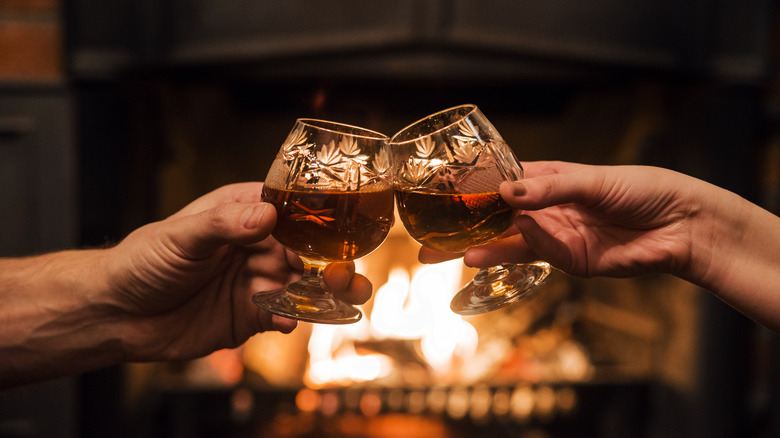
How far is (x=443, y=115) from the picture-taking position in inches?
38.8

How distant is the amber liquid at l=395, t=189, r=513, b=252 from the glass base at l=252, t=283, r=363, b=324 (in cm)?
17

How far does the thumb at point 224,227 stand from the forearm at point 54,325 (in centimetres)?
26

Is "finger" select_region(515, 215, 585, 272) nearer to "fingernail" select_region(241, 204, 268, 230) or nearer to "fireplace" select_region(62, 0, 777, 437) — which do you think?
"fingernail" select_region(241, 204, 268, 230)

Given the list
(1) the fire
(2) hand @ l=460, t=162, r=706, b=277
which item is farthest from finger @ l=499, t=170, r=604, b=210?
(1) the fire

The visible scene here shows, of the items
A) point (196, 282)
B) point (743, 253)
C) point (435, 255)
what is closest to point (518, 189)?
point (435, 255)

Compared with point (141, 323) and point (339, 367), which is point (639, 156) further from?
point (141, 323)

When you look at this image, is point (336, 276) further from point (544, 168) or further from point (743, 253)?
point (743, 253)

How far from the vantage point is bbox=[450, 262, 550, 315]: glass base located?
0.97 m

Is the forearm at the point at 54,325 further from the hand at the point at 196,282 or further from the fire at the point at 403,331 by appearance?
the fire at the point at 403,331

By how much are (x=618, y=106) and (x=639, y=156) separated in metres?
0.19

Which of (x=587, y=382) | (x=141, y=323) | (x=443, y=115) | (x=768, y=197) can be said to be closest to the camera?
(x=443, y=115)

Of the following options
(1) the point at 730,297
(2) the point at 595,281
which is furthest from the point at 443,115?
(2) the point at 595,281

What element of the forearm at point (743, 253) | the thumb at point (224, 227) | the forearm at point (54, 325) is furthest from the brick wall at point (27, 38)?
the forearm at point (743, 253)

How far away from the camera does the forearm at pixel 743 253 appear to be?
3.25 ft
